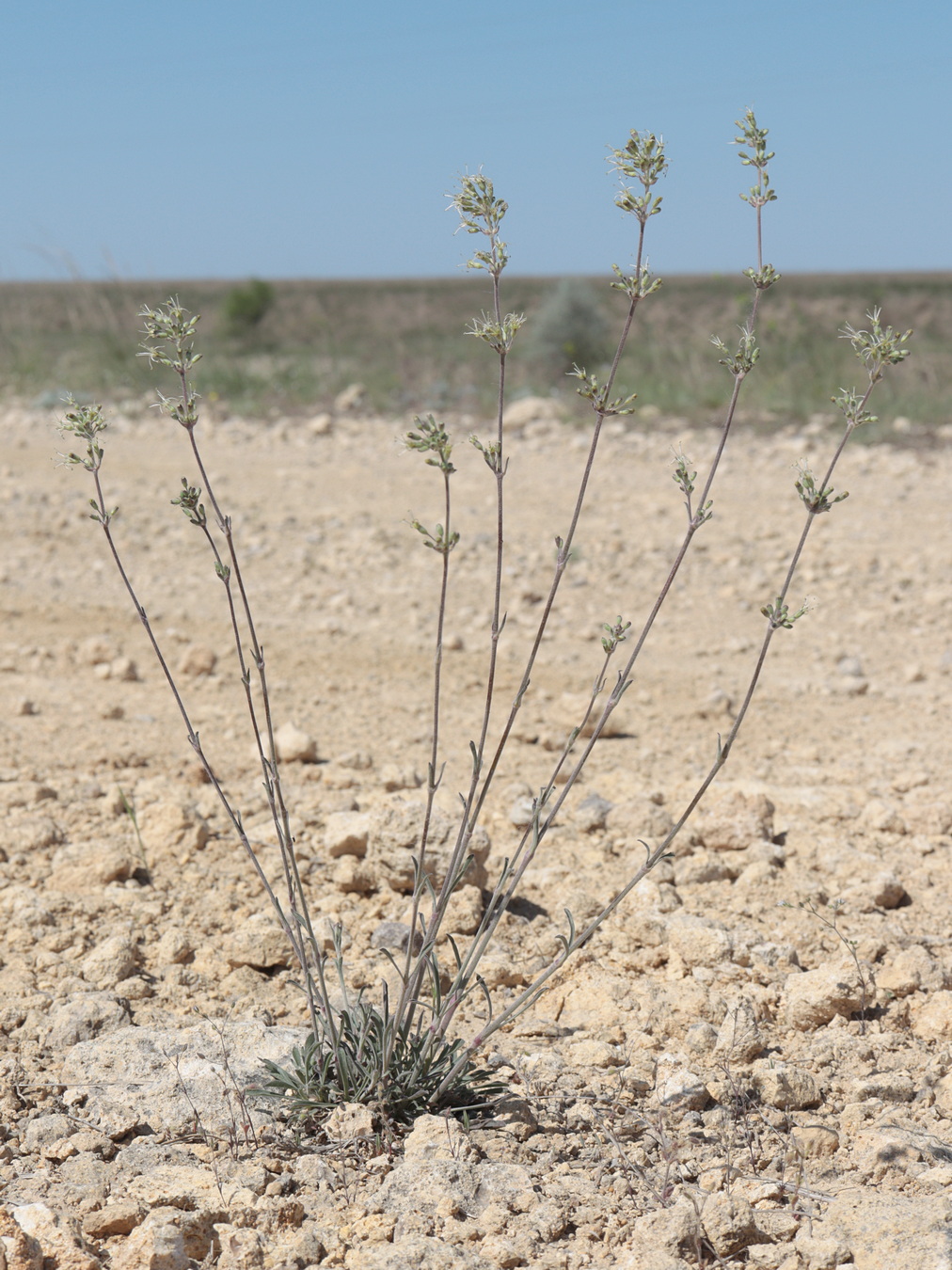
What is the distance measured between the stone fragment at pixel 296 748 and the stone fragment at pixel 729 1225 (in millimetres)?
2204

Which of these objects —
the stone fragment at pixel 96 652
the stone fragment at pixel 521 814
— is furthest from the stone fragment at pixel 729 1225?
the stone fragment at pixel 96 652

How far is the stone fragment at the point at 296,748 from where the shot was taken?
3686 millimetres

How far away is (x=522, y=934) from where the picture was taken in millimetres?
2682

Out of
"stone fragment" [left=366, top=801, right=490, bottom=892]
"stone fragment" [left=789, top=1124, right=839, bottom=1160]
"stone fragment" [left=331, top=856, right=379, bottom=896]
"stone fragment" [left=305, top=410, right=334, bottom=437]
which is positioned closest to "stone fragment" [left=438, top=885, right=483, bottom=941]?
"stone fragment" [left=366, top=801, right=490, bottom=892]

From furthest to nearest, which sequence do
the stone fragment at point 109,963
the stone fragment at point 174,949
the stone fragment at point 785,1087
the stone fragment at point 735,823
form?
the stone fragment at point 735,823 < the stone fragment at point 174,949 < the stone fragment at point 109,963 < the stone fragment at point 785,1087

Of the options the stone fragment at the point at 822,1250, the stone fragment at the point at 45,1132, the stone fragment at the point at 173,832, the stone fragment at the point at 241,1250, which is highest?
the stone fragment at the point at 173,832

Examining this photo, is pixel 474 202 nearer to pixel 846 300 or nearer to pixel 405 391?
pixel 405 391

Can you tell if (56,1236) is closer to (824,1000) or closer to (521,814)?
(824,1000)

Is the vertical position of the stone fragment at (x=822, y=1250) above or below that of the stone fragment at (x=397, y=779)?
below

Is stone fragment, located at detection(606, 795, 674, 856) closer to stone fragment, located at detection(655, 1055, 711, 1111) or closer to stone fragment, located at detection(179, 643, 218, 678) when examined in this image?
stone fragment, located at detection(655, 1055, 711, 1111)

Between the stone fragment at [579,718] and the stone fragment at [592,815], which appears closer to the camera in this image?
the stone fragment at [592,815]

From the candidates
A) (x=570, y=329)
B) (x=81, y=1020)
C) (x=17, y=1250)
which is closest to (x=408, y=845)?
(x=81, y=1020)

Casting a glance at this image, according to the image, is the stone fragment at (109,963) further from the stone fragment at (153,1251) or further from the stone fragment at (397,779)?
the stone fragment at (397,779)

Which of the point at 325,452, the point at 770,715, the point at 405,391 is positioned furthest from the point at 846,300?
the point at 770,715
